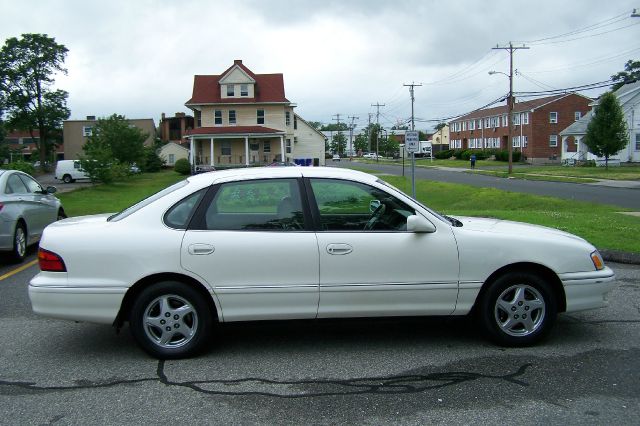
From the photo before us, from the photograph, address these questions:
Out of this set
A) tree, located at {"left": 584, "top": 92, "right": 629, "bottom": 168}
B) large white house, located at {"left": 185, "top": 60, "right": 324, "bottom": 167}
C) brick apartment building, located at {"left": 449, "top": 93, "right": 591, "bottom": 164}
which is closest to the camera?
tree, located at {"left": 584, "top": 92, "right": 629, "bottom": 168}

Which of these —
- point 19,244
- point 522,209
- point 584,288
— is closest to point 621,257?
point 584,288

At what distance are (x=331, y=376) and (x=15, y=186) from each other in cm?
791

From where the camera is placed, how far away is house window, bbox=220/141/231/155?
52969 mm

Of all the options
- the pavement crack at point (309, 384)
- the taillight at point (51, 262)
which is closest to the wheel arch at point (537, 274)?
the pavement crack at point (309, 384)

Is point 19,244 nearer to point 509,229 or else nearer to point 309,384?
point 309,384

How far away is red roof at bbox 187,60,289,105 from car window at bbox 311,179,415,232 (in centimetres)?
4968

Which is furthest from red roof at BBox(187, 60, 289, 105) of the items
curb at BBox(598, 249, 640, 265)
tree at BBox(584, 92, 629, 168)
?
curb at BBox(598, 249, 640, 265)

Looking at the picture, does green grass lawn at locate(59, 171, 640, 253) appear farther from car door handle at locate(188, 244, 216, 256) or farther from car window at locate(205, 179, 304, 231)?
car door handle at locate(188, 244, 216, 256)

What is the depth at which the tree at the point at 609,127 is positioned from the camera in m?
45.6

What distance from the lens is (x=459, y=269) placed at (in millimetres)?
4980

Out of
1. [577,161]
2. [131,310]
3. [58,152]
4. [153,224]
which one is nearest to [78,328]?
[131,310]

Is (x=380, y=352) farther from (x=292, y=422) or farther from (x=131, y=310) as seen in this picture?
(x=131, y=310)

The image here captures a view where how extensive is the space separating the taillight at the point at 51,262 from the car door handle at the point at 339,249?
7.11ft

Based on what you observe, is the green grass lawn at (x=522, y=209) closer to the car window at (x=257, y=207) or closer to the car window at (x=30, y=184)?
the car window at (x=257, y=207)
